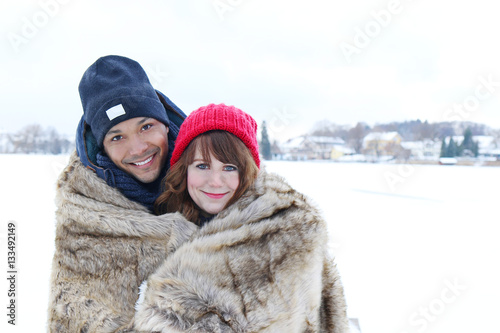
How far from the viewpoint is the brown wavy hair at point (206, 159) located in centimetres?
160

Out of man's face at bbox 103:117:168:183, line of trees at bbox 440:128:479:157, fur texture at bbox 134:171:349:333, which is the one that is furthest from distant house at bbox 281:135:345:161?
fur texture at bbox 134:171:349:333

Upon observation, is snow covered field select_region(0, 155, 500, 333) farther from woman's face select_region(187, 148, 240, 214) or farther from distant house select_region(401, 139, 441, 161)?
distant house select_region(401, 139, 441, 161)

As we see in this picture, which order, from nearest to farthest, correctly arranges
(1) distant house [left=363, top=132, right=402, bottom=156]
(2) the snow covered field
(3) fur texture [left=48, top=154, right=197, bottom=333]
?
(3) fur texture [left=48, top=154, right=197, bottom=333]
(2) the snow covered field
(1) distant house [left=363, top=132, right=402, bottom=156]

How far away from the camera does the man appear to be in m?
1.44

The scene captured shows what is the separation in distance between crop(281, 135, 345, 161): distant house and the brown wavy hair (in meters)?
41.1

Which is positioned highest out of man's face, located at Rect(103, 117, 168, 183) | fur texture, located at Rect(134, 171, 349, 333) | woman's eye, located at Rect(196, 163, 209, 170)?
man's face, located at Rect(103, 117, 168, 183)

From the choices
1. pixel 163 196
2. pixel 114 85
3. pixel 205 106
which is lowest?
pixel 163 196

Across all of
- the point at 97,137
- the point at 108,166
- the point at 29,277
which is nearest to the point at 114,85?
the point at 97,137

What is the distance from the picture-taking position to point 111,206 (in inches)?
63.0

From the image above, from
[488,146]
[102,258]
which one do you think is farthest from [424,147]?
[102,258]

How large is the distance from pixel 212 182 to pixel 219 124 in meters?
0.27

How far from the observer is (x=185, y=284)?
1.26 m

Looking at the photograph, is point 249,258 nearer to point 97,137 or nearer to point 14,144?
point 97,137

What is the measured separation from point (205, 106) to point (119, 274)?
875mm
